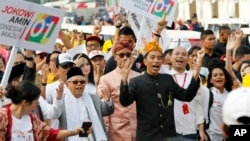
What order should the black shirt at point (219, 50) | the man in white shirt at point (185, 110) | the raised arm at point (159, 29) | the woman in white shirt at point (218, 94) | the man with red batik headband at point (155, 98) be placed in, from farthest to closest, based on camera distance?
1. the black shirt at point (219, 50)
2. the raised arm at point (159, 29)
3. the woman in white shirt at point (218, 94)
4. the man in white shirt at point (185, 110)
5. the man with red batik headband at point (155, 98)

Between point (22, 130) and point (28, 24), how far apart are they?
143 centimetres

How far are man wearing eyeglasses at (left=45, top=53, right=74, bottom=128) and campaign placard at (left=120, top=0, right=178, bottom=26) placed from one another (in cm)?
206

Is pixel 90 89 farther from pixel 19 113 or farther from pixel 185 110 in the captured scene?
pixel 19 113

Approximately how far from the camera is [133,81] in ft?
25.7

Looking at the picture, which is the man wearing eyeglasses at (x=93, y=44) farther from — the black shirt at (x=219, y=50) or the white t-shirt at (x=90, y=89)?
the white t-shirt at (x=90, y=89)

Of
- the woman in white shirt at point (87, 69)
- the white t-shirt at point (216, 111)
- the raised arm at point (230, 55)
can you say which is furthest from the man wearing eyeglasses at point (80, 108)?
the raised arm at point (230, 55)

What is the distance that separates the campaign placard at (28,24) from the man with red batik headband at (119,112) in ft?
2.33

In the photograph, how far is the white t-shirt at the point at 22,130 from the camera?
6.39m

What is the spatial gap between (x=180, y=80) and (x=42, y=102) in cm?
169

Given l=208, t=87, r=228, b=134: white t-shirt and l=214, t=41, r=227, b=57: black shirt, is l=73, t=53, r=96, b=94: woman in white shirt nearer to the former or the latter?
l=208, t=87, r=228, b=134: white t-shirt

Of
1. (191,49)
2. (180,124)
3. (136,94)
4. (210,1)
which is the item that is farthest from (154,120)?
(210,1)

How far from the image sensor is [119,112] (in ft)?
27.0

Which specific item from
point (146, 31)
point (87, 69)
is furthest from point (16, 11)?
point (146, 31)

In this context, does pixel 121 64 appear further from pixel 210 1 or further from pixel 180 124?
pixel 210 1
